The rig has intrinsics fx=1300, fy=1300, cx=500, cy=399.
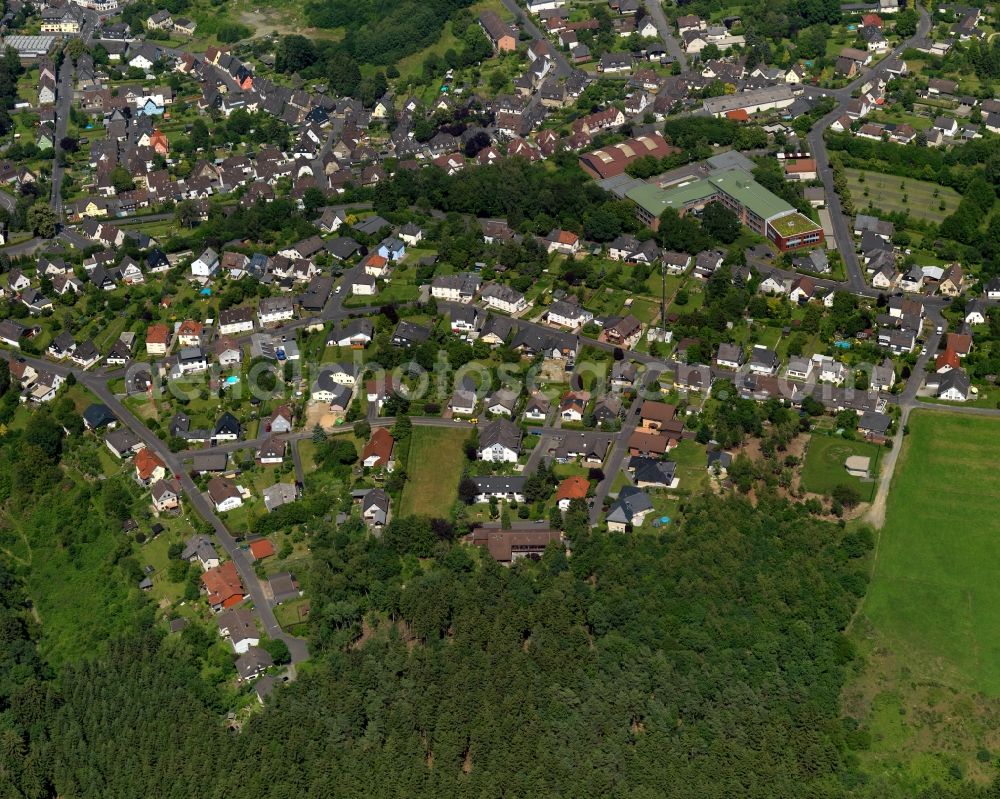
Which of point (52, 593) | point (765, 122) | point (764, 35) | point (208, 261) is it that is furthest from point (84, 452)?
point (764, 35)

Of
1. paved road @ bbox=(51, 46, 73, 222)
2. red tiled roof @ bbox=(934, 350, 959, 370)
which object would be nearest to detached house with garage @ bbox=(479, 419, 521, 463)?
red tiled roof @ bbox=(934, 350, 959, 370)

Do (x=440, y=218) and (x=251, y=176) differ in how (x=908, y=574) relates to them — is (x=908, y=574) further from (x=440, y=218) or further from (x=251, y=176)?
(x=251, y=176)

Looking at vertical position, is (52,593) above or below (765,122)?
below

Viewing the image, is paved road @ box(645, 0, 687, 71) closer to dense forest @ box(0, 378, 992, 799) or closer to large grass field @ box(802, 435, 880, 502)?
large grass field @ box(802, 435, 880, 502)

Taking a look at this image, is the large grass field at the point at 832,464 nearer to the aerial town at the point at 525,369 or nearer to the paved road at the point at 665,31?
the aerial town at the point at 525,369

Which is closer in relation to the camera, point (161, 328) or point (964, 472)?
point (964, 472)

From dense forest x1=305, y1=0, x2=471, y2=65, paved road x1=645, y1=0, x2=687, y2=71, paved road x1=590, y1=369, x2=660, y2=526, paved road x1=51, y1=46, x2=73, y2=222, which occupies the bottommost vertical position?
paved road x1=51, y1=46, x2=73, y2=222
